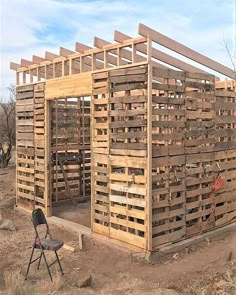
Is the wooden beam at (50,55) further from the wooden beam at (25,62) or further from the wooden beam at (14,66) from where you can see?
the wooden beam at (14,66)

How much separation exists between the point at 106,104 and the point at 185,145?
5.57ft

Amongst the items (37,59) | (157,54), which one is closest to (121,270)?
(157,54)

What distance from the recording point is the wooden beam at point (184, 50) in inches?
243

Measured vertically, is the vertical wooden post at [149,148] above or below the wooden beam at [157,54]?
below

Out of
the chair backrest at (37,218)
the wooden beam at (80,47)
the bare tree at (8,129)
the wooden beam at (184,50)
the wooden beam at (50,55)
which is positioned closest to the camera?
the chair backrest at (37,218)

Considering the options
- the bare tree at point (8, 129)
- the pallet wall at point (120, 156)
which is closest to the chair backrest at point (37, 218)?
the pallet wall at point (120, 156)

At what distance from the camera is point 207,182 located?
7.53 metres

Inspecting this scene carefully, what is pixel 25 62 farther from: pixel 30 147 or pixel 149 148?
pixel 149 148

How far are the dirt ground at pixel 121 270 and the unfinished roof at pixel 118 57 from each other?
3447 millimetres

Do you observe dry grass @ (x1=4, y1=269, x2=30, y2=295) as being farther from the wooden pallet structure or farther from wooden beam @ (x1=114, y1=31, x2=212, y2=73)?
wooden beam @ (x1=114, y1=31, x2=212, y2=73)

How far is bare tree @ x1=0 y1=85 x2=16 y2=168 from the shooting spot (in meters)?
17.2

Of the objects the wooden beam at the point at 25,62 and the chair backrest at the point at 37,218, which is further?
the wooden beam at the point at 25,62

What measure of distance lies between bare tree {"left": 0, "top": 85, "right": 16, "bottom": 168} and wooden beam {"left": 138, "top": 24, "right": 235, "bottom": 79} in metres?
11.6

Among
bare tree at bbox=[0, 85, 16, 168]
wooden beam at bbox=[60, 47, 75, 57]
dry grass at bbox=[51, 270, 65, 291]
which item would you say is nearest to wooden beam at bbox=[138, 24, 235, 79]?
wooden beam at bbox=[60, 47, 75, 57]
